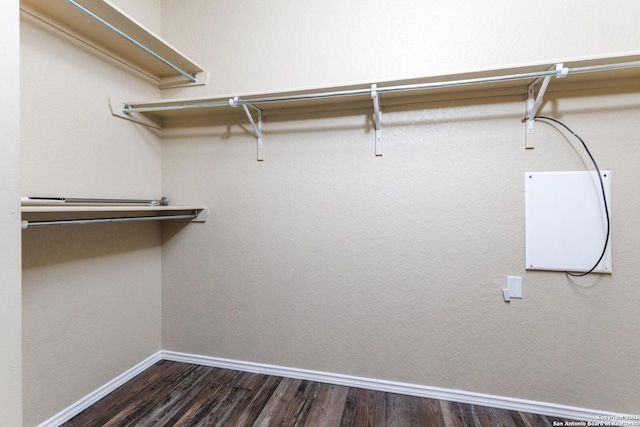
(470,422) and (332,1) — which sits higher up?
(332,1)

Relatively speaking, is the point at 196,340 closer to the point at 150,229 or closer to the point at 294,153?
the point at 150,229

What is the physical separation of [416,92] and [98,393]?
2638 millimetres

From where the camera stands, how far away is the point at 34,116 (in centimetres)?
142

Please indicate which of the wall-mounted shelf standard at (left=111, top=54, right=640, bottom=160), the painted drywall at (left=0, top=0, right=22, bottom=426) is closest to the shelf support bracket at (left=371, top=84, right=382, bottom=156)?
the wall-mounted shelf standard at (left=111, top=54, right=640, bottom=160)

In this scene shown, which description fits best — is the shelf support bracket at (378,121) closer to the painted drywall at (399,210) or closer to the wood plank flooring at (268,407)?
the painted drywall at (399,210)

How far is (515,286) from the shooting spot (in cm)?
167

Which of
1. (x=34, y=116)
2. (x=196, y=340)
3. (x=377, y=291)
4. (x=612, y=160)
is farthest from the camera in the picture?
(x=196, y=340)

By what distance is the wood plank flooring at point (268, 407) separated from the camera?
5.14 feet

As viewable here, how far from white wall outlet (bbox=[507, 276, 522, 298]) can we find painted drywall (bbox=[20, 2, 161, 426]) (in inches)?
95.2

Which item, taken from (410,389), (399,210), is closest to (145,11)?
(399,210)

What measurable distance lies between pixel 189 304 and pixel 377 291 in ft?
4.60

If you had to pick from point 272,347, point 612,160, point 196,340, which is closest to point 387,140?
point 612,160

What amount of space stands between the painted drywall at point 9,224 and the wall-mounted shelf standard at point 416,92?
0.96 m

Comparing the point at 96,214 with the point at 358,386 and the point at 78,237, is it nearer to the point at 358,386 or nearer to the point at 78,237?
the point at 78,237
